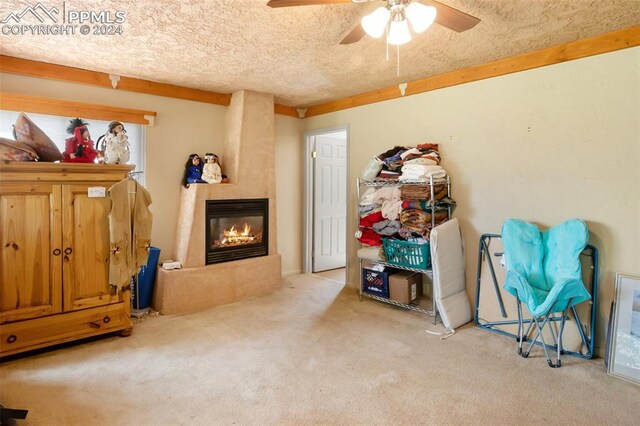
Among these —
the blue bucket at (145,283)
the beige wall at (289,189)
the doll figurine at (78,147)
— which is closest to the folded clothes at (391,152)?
the beige wall at (289,189)

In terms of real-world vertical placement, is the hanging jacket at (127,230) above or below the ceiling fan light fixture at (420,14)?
below

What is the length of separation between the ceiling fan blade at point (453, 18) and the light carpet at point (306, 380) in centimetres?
215

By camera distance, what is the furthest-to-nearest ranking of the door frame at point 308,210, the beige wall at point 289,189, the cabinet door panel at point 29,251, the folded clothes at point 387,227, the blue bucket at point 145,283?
the door frame at point 308,210, the beige wall at point 289,189, the folded clothes at point 387,227, the blue bucket at point 145,283, the cabinet door panel at point 29,251

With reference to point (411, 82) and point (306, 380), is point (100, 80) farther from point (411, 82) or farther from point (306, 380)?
point (306, 380)

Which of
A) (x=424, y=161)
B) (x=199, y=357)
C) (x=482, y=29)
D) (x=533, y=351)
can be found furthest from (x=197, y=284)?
(x=482, y=29)

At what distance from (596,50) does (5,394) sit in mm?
4560

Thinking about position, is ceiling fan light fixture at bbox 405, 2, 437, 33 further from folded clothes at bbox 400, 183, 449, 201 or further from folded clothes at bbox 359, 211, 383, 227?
folded clothes at bbox 359, 211, 383, 227

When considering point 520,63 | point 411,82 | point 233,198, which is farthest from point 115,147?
point 520,63

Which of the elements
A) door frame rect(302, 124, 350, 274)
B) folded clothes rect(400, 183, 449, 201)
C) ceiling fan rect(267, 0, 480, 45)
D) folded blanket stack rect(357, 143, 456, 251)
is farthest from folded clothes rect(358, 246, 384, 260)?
ceiling fan rect(267, 0, 480, 45)

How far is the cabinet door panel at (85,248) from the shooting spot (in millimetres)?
2777

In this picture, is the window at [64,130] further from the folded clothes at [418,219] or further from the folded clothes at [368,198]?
the folded clothes at [418,219]

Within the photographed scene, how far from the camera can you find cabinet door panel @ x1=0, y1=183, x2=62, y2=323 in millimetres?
2551

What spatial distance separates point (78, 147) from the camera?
2910mm

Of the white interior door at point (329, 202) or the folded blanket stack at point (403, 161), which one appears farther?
the white interior door at point (329, 202)
